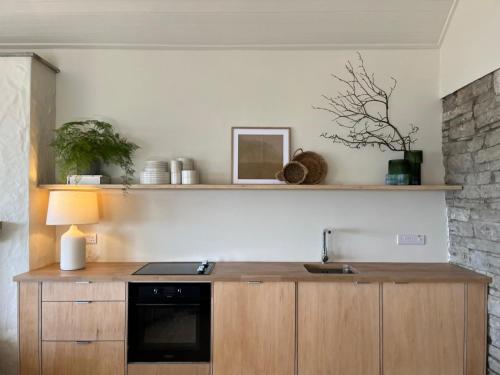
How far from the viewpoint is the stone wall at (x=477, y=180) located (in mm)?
2113

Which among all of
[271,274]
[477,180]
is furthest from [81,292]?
[477,180]

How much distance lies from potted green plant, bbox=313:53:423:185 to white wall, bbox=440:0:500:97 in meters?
0.45

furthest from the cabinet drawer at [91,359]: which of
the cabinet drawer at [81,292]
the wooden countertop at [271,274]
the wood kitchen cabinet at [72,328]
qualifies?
the wooden countertop at [271,274]

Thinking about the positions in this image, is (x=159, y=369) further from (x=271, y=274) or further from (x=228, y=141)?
(x=228, y=141)

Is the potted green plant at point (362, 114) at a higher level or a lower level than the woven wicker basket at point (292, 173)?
higher

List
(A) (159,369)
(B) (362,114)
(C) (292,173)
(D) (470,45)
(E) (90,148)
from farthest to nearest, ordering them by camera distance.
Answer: (B) (362,114)
(C) (292,173)
(E) (90,148)
(D) (470,45)
(A) (159,369)

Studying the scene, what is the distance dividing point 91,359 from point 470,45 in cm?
345

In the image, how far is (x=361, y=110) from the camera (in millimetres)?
2723

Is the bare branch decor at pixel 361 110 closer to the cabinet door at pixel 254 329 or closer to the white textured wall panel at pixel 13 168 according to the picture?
the cabinet door at pixel 254 329

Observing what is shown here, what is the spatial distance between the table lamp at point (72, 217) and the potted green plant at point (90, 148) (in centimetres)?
23

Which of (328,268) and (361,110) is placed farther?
(361,110)

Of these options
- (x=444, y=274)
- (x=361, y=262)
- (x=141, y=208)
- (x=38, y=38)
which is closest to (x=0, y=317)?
(x=141, y=208)

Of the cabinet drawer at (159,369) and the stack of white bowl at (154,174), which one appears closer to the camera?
the cabinet drawer at (159,369)

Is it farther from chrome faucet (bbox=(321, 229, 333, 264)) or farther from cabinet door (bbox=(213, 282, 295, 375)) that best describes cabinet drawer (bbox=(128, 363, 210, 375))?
chrome faucet (bbox=(321, 229, 333, 264))
